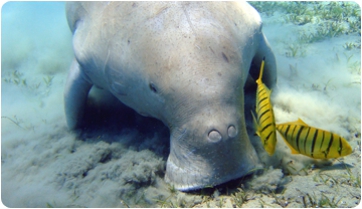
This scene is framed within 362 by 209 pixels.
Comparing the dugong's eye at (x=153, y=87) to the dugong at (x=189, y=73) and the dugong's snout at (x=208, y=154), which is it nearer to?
the dugong at (x=189, y=73)

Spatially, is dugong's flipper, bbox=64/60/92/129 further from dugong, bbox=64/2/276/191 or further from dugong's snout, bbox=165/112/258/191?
dugong's snout, bbox=165/112/258/191

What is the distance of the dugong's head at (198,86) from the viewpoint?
Answer: 1.95m

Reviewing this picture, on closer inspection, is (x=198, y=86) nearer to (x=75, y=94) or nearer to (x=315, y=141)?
(x=315, y=141)

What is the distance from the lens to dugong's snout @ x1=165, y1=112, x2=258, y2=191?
1.98 m

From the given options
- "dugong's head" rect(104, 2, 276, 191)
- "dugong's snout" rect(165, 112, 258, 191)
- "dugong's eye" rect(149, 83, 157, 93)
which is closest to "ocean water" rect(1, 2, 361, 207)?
"dugong's snout" rect(165, 112, 258, 191)

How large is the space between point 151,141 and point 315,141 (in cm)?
173

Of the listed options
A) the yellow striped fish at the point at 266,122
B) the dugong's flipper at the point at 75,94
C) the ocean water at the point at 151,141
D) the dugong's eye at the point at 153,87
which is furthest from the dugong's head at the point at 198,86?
the dugong's flipper at the point at 75,94

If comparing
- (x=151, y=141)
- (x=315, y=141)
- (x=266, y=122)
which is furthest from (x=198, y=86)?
(x=151, y=141)

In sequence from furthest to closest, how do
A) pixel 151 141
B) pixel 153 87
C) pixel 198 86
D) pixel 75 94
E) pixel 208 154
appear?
1. pixel 75 94
2. pixel 151 141
3. pixel 153 87
4. pixel 208 154
5. pixel 198 86

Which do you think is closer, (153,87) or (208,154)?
(208,154)

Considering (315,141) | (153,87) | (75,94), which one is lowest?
(75,94)

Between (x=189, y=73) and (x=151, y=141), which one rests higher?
(x=189, y=73)

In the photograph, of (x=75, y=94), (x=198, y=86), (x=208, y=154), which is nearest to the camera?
(x=198, y=86)

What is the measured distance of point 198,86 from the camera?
193 centimetres
